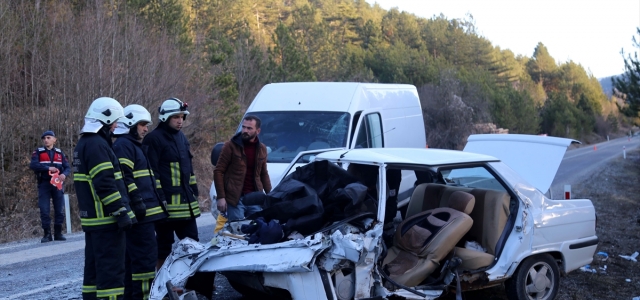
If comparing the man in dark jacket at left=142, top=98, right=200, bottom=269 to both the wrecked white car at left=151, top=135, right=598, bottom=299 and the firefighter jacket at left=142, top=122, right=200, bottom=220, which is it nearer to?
the firefighter jacket at left=142, top=122, right=200, bottom=220

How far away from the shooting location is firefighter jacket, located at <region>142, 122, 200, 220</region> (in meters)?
6.14

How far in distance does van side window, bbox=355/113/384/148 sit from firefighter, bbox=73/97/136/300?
4503mm

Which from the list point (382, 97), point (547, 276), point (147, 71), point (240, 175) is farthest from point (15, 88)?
point (547, 276)

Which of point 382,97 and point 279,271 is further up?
point 382,97

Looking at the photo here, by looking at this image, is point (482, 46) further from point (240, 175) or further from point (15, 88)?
point (240, 175)

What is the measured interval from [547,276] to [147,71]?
613 inches

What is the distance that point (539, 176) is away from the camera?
700 centimetres

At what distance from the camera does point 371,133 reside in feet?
31.1

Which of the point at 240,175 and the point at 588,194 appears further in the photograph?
the point at 588,194

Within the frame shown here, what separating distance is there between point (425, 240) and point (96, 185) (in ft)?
9.14

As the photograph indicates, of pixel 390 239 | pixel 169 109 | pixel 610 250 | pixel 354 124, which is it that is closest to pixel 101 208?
pixel 169 109

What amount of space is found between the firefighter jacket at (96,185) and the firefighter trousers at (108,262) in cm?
7

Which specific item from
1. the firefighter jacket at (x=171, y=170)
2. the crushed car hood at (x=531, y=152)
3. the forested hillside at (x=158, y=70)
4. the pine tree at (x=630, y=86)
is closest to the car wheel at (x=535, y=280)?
the crushed car hood at (x=531, y=152)

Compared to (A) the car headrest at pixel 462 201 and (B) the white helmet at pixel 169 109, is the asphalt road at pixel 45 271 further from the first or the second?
(A) the car headrest at pixel 462 201
